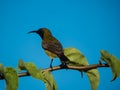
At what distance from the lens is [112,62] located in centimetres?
19

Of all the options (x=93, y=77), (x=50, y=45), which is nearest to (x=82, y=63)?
(x=93, y=77)

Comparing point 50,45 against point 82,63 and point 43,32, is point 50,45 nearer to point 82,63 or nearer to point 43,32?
point 43,32

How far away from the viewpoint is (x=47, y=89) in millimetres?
178

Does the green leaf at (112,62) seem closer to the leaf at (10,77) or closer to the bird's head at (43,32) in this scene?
the leaf at (10,77)

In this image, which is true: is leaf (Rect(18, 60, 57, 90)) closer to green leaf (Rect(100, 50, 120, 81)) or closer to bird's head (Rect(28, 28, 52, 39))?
green leaf (Rect(100, 50, 120, 81))

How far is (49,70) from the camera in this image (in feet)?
0.65

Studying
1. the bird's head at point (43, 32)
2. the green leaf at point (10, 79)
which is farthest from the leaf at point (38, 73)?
the bird's head at point (43, 32)

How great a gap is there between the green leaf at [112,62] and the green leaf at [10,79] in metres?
0.09

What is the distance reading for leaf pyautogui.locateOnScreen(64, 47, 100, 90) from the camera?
221mm

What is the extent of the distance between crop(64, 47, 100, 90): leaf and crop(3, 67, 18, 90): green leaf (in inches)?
3.0

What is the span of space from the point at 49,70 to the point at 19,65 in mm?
28

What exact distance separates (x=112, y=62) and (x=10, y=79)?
9cm

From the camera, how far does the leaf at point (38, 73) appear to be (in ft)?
0.55

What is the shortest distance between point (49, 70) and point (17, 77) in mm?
39
